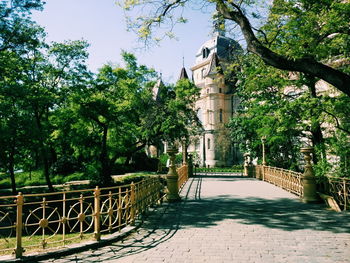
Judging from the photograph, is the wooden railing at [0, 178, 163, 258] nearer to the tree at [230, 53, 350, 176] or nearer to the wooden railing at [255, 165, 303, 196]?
the wooden railing at [255, 165, 303, 196]

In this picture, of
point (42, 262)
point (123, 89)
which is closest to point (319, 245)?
Result: point (42, 262)

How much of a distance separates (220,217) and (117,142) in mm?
17757

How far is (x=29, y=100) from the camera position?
16.7 m

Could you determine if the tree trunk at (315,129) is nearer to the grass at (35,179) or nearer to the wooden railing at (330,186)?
the wooden railing at (330,186)

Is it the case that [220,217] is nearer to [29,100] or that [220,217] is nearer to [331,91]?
[331,91]

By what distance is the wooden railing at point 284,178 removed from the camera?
1290 cm

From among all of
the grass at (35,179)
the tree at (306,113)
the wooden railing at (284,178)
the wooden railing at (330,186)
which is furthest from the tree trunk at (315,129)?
the grass at (35,179)

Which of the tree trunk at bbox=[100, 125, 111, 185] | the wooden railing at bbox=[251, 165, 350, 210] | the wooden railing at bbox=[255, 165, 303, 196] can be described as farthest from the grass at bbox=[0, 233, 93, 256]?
the tree trunk at bbox=[100, 125, 111, 185]

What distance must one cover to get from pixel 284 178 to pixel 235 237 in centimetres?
985

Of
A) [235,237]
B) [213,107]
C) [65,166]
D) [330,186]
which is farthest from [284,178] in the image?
[213,107]

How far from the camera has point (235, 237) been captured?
6496 mm

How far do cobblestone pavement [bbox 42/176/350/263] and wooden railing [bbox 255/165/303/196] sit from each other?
270cm

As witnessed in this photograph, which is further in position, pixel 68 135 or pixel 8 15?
pixel 68 135

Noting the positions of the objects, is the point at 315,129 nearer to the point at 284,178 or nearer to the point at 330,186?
the point at 284,178
